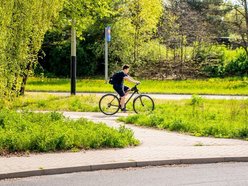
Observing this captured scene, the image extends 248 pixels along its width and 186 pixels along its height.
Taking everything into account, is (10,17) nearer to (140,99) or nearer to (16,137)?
(16,137)

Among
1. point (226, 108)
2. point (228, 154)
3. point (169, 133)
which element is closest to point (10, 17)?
point (169, 133)

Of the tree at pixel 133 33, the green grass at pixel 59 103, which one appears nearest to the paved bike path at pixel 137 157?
the green grass at pixel 59 103

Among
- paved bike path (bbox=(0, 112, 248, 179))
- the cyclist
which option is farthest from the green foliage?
paved bike path (bbox=(0, 112, 248, 179))

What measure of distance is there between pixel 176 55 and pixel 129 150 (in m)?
29.0

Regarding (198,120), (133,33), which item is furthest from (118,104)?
(133,33)

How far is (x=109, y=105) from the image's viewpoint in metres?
18.5

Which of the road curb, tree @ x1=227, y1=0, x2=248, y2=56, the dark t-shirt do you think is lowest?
the road curb

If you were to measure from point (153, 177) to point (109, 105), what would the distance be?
9.54 metres

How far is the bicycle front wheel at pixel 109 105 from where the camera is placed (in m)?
18.5

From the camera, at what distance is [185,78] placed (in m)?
37.3

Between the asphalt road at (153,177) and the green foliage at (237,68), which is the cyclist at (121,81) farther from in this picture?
the green foliage at (237,68)

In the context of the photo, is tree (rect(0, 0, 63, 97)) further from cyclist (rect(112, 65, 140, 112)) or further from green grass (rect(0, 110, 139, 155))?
cyclist (rect(112, 65, 140, 112))

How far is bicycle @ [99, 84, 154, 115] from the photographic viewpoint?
18500 mm

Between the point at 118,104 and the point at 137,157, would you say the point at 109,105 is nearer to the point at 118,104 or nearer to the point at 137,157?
the point at 118,104
